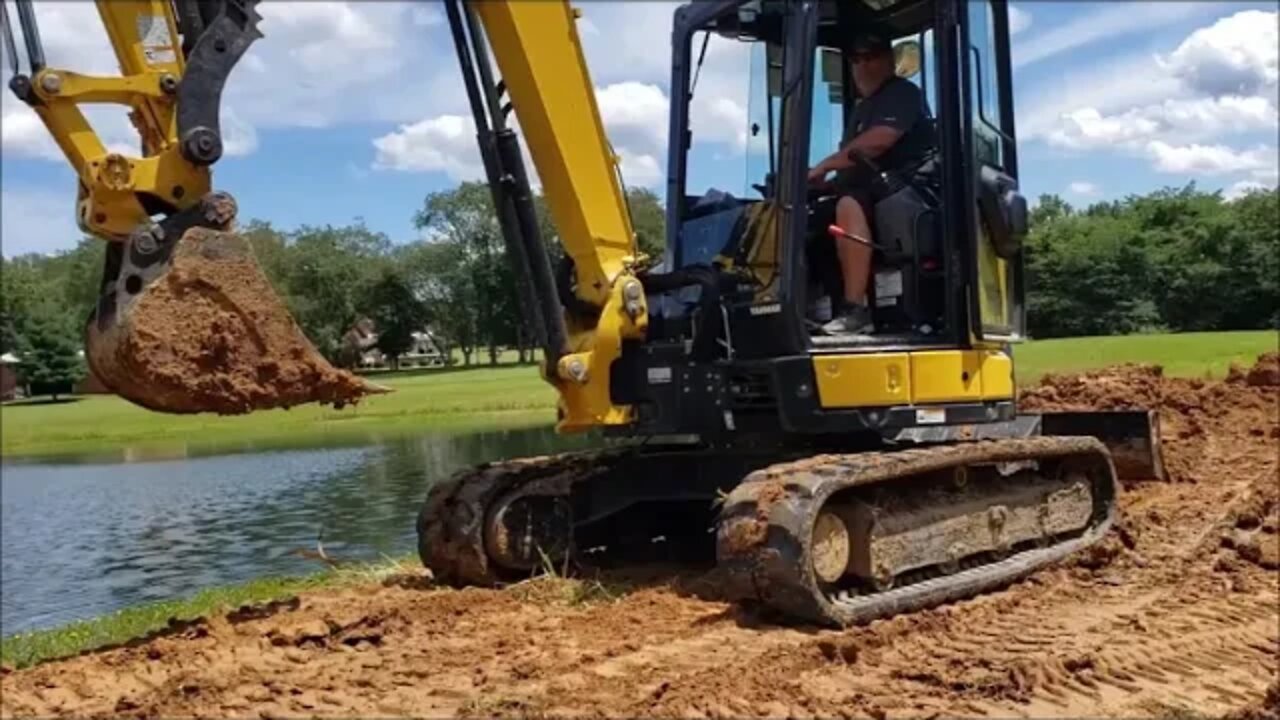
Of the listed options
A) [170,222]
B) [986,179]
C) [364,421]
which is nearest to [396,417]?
[364,421]

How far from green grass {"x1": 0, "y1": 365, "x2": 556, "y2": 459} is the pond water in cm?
390

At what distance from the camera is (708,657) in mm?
5781

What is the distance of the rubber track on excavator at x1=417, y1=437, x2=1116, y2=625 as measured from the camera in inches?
245

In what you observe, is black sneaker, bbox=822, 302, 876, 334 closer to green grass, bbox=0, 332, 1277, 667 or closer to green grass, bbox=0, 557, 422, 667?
green grass, bbox=0, 332, 1277, 667

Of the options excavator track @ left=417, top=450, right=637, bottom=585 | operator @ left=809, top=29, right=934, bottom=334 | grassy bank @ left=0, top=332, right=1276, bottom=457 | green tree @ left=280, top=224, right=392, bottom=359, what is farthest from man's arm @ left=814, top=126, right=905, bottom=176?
green tree @ left=280, top=224, right=392, bottom=359

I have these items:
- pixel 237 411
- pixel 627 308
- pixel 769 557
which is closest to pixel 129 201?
pixel 237 411

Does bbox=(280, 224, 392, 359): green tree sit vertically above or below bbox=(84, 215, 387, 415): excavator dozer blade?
above

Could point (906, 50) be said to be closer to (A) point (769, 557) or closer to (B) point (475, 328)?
(A) point (769, 557)

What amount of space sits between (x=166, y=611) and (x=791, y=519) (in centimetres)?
575

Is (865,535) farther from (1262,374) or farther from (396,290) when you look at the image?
(396,290)

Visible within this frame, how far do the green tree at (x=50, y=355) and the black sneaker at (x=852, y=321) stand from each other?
54.6 m

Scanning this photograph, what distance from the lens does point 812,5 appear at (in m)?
7.08

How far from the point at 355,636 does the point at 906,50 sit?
4.44 metres

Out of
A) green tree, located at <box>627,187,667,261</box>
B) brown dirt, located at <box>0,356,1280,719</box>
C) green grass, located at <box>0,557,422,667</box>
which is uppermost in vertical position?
green tree, located at <box>627,187,667,261</box>
